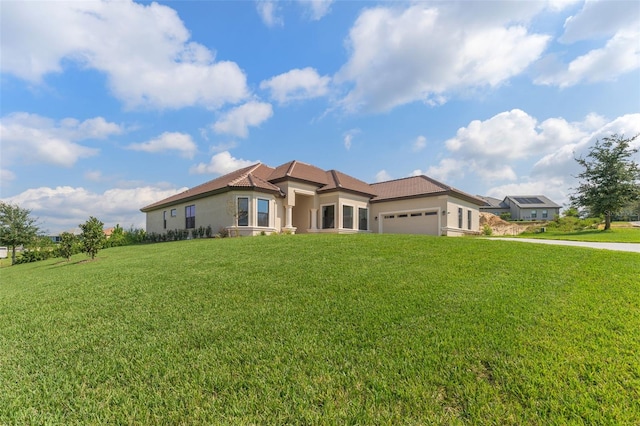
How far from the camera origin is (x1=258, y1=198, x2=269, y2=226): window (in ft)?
60.8

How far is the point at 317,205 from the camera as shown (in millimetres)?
21375

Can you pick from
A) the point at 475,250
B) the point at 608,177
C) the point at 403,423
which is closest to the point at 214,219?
the point at 475,250

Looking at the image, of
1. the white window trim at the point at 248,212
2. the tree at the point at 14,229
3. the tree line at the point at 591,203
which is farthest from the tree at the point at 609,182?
the tree at the point at 14,229

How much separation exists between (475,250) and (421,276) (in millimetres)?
3630

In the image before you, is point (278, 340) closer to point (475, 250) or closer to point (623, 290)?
point (623, 290)

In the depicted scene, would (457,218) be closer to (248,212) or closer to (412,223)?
(412,223)

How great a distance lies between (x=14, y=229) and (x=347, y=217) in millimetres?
22284

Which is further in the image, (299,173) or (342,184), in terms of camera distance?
(342,184)

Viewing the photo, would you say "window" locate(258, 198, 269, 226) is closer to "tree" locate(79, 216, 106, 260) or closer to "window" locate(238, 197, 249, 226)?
"window" locate(238, 197, 249, 226)

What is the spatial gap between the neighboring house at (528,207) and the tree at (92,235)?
5471 cm

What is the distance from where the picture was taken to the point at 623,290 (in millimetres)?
5223

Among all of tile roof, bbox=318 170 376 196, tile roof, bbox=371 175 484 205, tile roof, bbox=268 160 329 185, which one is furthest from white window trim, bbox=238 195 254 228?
tile roof, bbox=371 175 484 205

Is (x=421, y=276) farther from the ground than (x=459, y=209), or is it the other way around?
(x=459, y=209)

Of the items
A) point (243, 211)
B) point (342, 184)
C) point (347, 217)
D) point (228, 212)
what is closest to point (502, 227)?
point (347, 217)
